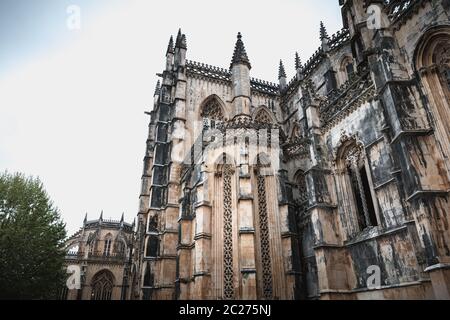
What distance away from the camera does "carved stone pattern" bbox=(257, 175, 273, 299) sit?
40.6ft

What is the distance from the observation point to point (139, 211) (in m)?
25.9

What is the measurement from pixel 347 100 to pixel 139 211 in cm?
2000

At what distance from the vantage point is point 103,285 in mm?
35562

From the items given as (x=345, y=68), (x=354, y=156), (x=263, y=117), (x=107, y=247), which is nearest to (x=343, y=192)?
(x=354, y=156)

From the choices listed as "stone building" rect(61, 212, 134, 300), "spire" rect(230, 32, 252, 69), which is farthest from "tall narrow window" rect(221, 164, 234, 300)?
"stone building" rect(61, 212, 134, 300)

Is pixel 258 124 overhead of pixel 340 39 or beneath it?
beneath

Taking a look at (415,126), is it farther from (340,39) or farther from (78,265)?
(78,265)

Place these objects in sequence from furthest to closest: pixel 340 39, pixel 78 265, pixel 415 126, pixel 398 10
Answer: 1. pixel 78 265
2. pixel 340 39
3. pixel 398 10
4. pixel 415 126

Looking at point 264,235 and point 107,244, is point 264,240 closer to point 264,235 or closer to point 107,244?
point 264,235

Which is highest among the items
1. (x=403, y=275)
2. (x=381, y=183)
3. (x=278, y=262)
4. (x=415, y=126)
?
(x=415, y=126)

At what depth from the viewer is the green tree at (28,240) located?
15.1 m

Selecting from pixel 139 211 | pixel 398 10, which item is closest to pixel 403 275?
pixel 398 10

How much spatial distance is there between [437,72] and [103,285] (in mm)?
38723
